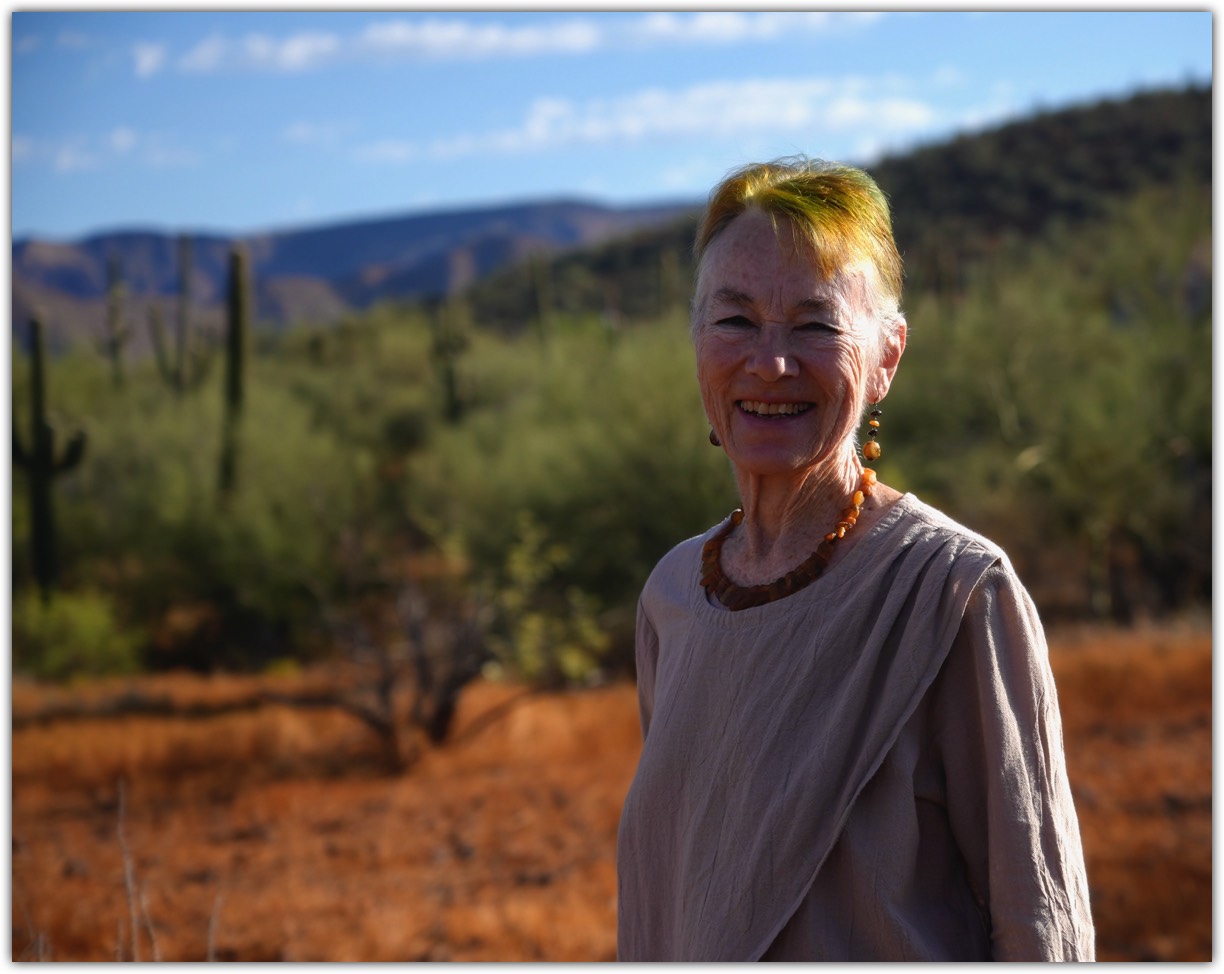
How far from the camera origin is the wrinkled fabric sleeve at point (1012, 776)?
4.36 ft

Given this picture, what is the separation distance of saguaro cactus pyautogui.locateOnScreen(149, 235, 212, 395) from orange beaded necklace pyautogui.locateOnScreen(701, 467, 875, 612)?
68.4ft

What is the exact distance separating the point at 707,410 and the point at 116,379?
22.6 meters

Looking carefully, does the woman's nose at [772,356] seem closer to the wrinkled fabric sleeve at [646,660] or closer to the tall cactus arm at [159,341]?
the wrinkled fabric sleeve at [646,660]

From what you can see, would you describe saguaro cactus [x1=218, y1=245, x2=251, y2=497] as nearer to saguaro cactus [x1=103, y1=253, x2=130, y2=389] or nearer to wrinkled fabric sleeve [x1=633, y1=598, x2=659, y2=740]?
saguaro cactus [x1=103, y1=253, x2=130, y2=389]

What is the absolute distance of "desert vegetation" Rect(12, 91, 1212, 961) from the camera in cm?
772

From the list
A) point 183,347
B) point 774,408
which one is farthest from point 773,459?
point 183,347

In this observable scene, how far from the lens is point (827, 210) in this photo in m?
1.50

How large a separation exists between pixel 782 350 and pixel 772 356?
0.6 inches

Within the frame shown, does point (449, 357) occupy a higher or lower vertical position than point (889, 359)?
higher

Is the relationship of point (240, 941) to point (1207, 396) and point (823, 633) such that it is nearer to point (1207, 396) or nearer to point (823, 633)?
point (823, 633)

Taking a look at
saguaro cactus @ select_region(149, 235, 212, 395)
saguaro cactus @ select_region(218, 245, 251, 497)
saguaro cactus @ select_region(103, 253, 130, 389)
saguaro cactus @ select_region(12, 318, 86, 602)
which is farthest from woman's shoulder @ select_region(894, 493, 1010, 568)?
saguaro cactus @ select_region(149, 235, 212, 395)

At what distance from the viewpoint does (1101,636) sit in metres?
14.8

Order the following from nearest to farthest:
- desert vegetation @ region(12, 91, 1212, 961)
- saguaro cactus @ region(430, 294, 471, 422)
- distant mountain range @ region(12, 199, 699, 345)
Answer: desert vegetation @ region(12, 91, 1212, 961), distant mountain range @ region(12, 199, 699, 345), saguaro cactus @ region(430, 294, 471, 422)

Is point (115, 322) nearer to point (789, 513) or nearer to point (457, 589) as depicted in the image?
point (457, 589)
